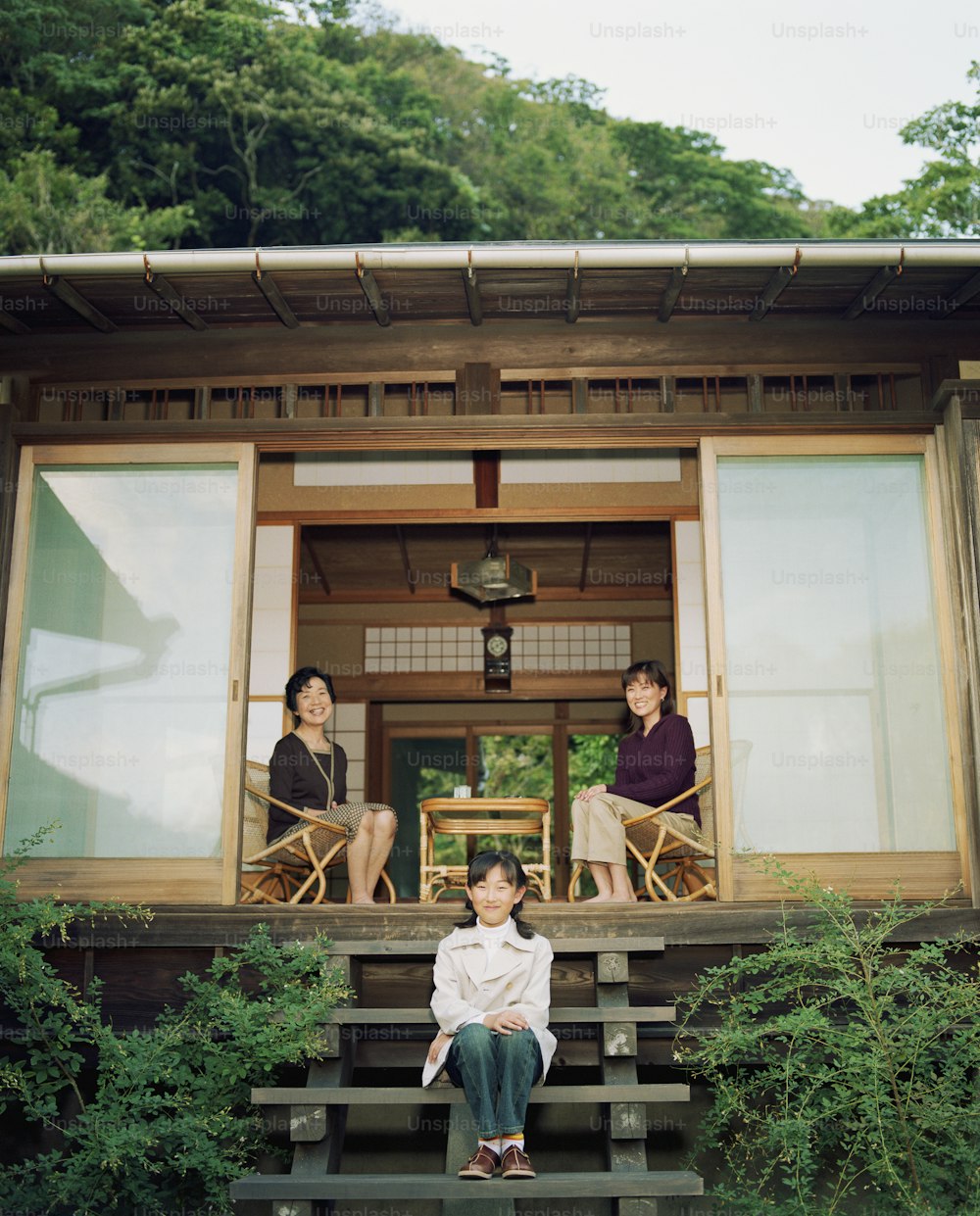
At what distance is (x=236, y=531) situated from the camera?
4.86 m

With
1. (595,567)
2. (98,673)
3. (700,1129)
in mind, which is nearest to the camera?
(700,1129)

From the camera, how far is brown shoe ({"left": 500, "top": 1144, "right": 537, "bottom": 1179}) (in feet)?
10.4

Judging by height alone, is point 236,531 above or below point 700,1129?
above

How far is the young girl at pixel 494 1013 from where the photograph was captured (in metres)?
3.28

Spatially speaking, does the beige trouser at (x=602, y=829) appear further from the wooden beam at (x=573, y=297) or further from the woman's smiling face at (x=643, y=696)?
the wooden beam at (x=573, y=297)

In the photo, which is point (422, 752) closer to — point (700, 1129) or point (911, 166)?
point (700, 1129)

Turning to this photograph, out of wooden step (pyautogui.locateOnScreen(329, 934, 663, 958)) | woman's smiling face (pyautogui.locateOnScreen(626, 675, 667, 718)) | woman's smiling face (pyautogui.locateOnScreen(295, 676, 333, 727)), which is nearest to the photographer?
wooden step (pyautogui.locateOnScreen(329, 934, 663, 958))

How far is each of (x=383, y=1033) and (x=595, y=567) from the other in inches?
212

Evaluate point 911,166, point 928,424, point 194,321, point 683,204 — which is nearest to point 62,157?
point 683,204

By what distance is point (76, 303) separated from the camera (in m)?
4.69

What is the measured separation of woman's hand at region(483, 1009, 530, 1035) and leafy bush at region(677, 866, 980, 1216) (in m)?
0.67

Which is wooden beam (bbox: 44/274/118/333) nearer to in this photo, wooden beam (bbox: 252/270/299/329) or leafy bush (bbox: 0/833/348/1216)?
wooden beam (bbox: 252/270/299/329)

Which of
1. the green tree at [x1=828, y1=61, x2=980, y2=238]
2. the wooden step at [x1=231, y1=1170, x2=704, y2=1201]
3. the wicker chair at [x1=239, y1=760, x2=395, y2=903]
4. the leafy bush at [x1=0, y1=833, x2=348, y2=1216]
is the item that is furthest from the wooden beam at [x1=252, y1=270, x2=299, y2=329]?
the green tree at [x1=828, y1=61, x2=980, y2=238]

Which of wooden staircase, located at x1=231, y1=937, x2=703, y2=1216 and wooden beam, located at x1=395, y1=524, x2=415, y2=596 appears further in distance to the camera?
wooden beam, located at x1=395, y1=524, x2=415, y2=596
